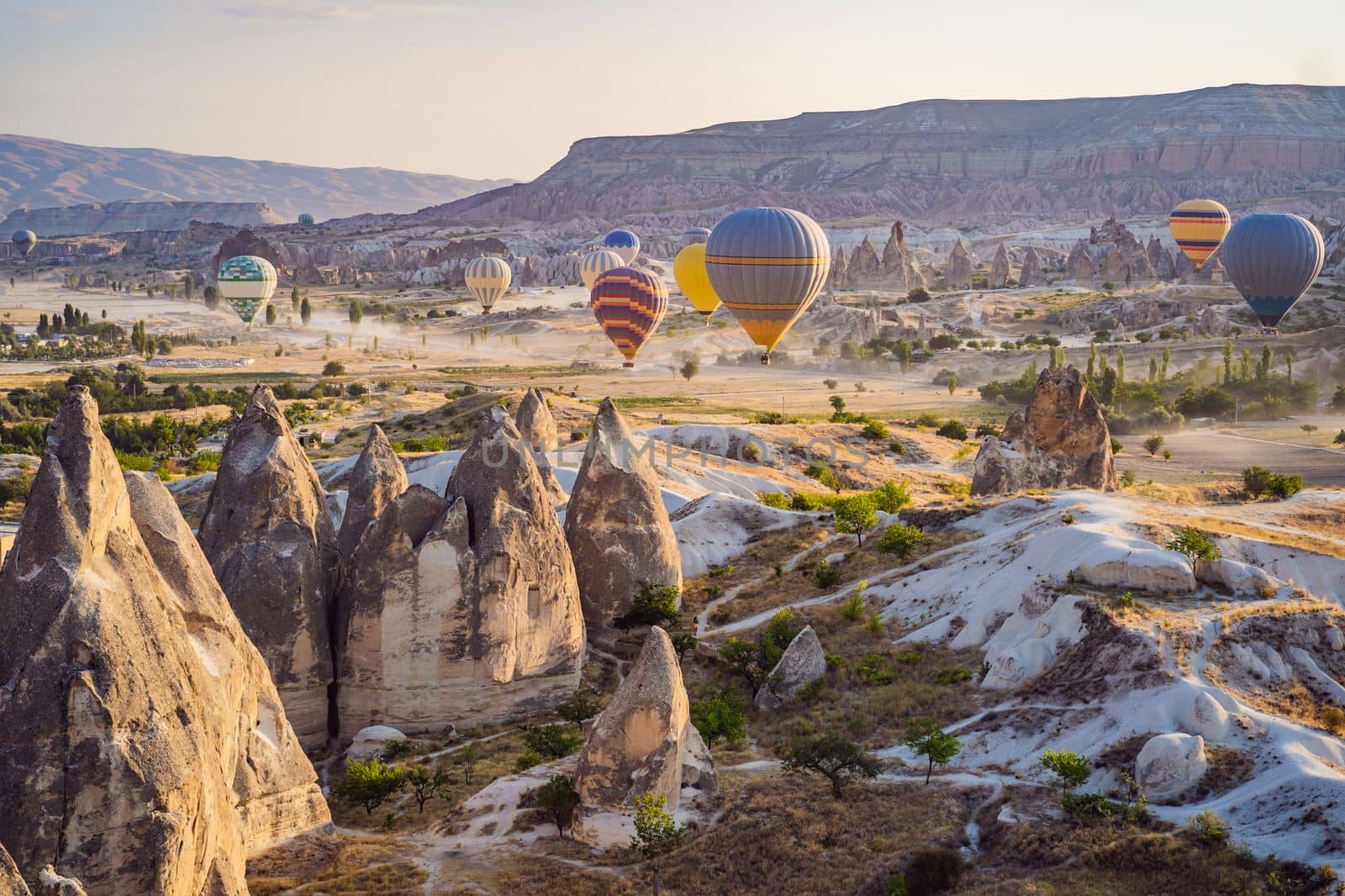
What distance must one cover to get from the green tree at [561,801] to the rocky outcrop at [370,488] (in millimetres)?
6186

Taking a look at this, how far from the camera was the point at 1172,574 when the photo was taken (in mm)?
21234

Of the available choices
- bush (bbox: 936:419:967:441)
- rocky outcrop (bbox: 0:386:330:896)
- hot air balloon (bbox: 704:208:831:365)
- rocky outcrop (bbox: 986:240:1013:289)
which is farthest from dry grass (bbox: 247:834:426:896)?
rocky outcrop (bbox: 986:240:1013:289)

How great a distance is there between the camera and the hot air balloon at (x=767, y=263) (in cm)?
4591

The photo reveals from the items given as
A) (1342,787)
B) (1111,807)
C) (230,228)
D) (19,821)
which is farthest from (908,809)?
(230,228)

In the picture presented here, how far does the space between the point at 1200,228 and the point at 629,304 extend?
4833 cm

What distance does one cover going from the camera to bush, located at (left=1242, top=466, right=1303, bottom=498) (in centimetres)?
3020

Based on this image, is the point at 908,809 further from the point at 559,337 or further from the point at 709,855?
the point at 559,337

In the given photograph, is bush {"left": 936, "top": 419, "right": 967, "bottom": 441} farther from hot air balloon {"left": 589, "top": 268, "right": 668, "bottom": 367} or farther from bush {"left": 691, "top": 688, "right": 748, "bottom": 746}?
bush {"left": 691, "top": 688, "right": 748, "bottom": 746}

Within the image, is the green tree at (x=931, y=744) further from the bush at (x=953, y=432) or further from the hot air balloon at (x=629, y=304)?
the hot air balloon at (x=629, y=304)

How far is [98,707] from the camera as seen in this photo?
495 inches

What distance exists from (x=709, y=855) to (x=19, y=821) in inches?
300

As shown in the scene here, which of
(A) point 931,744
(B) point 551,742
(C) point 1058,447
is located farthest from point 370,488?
(C) point 1058,447

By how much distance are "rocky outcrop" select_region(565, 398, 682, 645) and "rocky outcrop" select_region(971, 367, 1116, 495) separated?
466 inches

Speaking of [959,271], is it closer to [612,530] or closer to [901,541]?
[901,541]
